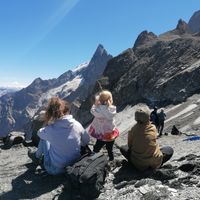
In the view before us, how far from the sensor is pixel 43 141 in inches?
507

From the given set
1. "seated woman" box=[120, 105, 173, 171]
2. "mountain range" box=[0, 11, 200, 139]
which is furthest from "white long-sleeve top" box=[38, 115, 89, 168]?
"mountain range" box=[0, 11, 200, 139]

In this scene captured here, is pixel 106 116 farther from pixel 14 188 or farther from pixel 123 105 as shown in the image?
pixel 123 105

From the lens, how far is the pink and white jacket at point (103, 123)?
14446 mm

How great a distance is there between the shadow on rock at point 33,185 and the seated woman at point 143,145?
238 centimetres

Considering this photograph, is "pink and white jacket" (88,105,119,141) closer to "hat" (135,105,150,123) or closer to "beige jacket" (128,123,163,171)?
"beige jacket" (128,123,163,171)

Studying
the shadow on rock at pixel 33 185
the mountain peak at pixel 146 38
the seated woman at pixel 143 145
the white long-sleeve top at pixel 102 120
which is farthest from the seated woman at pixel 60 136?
the mountain peak at pixel 146 38

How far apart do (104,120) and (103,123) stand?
0.12 metres

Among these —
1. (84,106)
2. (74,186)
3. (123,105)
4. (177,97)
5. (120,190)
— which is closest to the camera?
(74,186)

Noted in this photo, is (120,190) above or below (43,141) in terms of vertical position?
below

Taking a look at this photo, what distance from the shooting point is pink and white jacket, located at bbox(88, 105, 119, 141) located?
47.4 ft

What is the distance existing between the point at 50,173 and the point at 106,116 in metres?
3.11

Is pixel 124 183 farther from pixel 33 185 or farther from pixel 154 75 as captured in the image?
pixel 154 75

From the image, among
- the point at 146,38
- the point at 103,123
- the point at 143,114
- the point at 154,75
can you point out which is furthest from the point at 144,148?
the point at 146,38

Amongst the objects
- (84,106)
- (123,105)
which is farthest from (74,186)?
(84,106)
